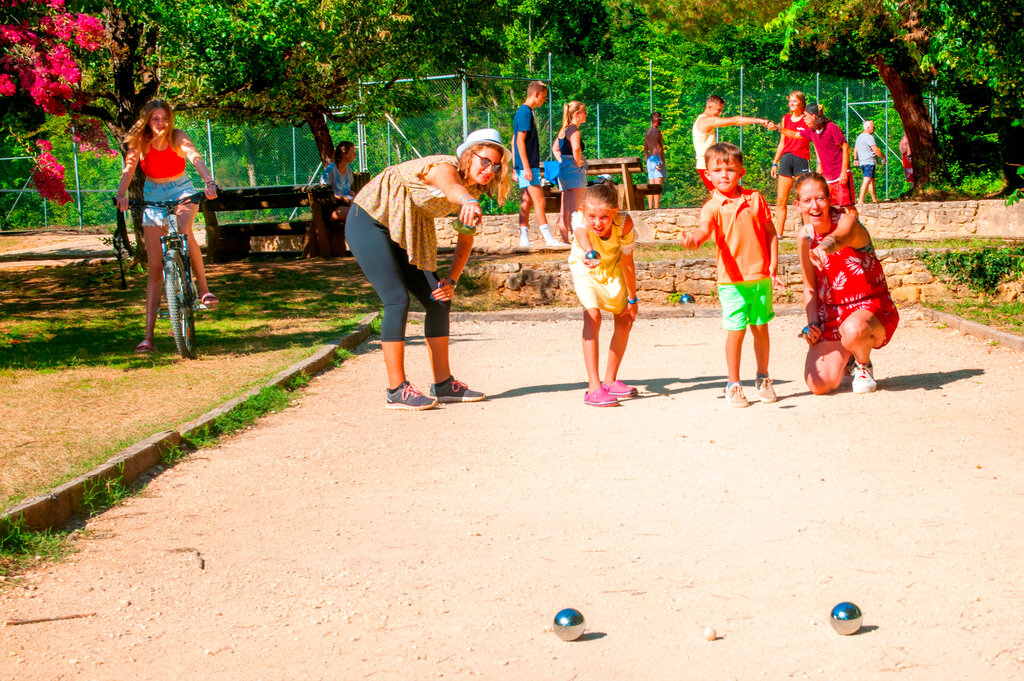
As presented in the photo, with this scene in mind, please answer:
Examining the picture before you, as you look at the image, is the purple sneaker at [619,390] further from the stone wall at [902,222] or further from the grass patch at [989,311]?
the stone wall at [902,222]

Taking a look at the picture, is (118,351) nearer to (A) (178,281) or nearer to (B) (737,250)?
(A) (178,281)

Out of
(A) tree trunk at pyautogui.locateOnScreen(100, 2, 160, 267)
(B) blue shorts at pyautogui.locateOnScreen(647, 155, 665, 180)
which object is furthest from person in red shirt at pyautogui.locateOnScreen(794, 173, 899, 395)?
(B) blue shorts at pyautogui.locateOnScreen(647, 155, 665, 180)

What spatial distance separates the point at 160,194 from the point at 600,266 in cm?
392

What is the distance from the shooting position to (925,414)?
20.6 feet

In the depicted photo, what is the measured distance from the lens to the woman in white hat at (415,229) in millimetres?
6582

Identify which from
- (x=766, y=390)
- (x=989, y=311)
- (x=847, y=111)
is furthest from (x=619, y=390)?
(x=847, y=111)

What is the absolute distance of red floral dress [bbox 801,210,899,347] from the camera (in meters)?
7.01

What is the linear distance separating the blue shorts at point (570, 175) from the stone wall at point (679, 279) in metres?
1.07

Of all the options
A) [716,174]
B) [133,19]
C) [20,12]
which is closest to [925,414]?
[716,174]

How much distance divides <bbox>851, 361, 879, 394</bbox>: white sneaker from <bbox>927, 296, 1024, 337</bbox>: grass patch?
2696 mm

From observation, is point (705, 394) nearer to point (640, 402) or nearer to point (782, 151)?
point (640, 402)

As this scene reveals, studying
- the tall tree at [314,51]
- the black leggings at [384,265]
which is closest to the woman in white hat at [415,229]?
the black leggings at [384,265]

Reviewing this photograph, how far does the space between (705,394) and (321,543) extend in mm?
3594

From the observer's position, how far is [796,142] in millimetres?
13391
